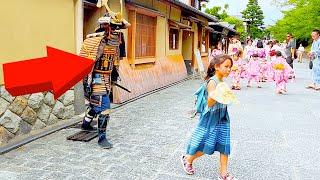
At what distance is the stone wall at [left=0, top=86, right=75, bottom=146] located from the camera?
5516mm

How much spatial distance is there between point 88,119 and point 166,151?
1412 mm

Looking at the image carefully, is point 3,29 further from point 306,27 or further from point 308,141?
point 306,27

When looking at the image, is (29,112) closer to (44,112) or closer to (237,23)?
(44,112)

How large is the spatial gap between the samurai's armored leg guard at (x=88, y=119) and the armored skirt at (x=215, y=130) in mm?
2181

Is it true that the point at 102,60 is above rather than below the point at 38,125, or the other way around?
above

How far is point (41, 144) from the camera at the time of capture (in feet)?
18.3

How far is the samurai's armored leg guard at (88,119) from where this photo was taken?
19.3 ft

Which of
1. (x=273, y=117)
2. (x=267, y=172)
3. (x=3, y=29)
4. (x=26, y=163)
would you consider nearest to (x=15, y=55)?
(x=3, y=29)

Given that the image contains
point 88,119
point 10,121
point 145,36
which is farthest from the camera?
point 145,36

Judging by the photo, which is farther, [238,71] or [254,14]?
[254,14]

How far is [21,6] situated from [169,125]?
3.21 m

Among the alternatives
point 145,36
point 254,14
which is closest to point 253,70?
point 145,36

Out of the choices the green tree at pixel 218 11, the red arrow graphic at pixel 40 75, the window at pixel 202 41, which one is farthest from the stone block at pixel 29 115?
the green tree at pixel 218 11

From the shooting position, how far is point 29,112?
20.0ft
